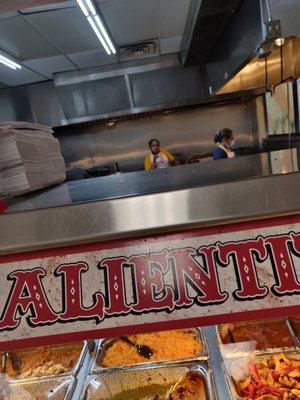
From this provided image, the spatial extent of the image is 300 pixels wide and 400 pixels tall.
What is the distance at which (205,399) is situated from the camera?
1.19 m

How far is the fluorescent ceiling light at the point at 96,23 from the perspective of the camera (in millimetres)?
3332

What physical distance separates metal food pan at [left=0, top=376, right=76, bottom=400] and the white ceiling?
3.36m

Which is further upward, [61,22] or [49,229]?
[61,22]

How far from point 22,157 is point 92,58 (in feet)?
19.3

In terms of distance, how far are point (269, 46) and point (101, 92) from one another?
5.10 metres

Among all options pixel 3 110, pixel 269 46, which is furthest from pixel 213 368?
pixel 3 110

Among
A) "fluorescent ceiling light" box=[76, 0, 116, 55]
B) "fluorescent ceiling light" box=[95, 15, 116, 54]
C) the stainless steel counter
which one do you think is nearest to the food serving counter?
the stainless steel counter

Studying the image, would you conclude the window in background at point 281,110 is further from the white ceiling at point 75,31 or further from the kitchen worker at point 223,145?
the white ceiling at point 75,31

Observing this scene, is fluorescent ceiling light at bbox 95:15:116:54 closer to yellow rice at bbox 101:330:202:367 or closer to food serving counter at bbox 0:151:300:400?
yellow rice at bbox 101:330:202:367

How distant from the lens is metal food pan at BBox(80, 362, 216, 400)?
129 cm

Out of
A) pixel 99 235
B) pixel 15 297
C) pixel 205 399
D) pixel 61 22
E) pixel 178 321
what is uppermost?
pixel 61 22

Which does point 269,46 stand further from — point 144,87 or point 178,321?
point 144,87

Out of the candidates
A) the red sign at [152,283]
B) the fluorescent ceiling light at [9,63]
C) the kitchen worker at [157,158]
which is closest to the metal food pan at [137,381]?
the red sign at [152,283]

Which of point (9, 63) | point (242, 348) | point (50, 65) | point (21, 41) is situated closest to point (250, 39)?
point (242, 348)
